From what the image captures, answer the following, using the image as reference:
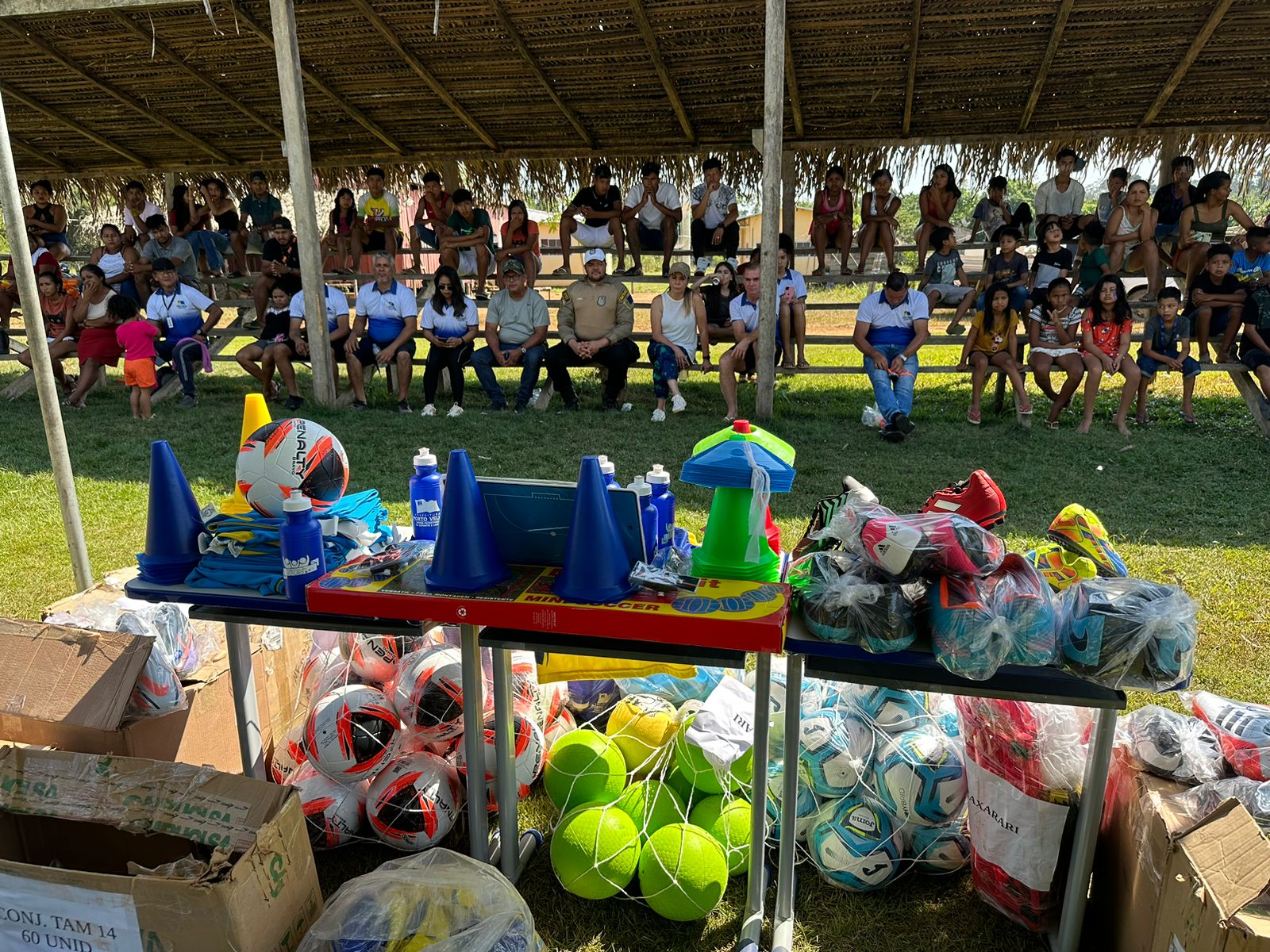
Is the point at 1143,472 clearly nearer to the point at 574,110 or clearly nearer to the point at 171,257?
the point at 574,110

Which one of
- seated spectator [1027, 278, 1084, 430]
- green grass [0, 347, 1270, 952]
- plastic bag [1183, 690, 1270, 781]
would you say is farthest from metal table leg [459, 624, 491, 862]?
seated spectator [1027, 278, 1084, 430]

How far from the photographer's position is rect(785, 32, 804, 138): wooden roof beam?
352 inches

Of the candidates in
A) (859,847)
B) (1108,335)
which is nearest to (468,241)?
(1108,335)

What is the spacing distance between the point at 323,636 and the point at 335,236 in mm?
9022

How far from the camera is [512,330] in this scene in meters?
9.33

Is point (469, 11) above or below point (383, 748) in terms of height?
above

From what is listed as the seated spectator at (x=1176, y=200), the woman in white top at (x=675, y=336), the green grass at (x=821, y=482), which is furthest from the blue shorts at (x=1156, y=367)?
the woman in white top at (x=675, y=336)

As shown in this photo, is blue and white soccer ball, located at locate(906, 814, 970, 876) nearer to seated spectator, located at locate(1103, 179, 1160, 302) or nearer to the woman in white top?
the woman in white top

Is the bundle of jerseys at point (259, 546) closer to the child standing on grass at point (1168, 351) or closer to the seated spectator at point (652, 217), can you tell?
the child standing on grass at point (1168, 351)

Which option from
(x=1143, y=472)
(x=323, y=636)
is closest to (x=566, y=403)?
(x=1143, y=472)

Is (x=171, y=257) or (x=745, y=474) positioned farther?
(x=171, y=257)

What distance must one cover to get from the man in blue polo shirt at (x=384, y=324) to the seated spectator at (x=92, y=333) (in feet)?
9.08

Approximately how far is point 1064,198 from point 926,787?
9163mm

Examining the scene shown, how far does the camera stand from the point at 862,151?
11.0m
